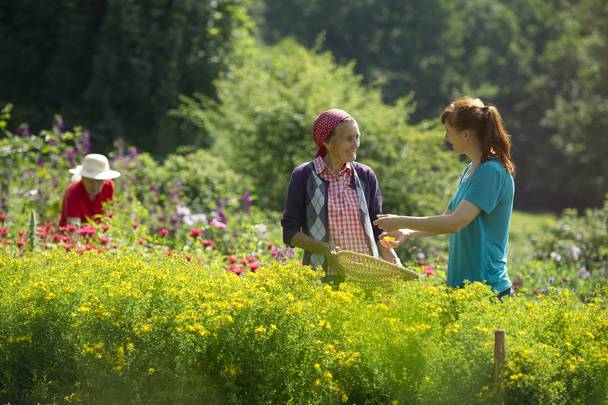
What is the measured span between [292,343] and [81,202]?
3723 millimetres

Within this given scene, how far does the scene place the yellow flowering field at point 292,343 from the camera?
3.71 meters

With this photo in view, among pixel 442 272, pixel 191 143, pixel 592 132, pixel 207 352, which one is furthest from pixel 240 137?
pixel 592 132

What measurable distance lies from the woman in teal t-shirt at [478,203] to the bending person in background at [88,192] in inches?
133

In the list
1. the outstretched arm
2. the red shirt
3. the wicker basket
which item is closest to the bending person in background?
the red shirt

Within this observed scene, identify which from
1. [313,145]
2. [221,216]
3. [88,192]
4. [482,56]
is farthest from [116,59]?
[482,56]

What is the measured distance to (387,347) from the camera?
3.85 m

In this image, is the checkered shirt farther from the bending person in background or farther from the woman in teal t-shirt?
the bending person in background

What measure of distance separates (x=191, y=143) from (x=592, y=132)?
13.5 metres

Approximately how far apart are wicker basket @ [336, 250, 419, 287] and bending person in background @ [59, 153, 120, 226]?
3155 mm

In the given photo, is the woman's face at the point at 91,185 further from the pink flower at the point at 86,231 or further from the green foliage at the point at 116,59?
the green foliage at the point at 116,59

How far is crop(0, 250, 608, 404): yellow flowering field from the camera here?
371 cm

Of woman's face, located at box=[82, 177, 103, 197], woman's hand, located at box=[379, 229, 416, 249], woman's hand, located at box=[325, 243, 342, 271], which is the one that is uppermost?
woman's face, located at box=[82, 177, 103, 197]

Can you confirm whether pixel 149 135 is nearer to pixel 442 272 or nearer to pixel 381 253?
pixel 442 272

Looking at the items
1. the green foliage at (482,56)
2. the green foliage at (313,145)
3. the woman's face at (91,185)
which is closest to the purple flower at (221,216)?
the woman's face at (91,185)
